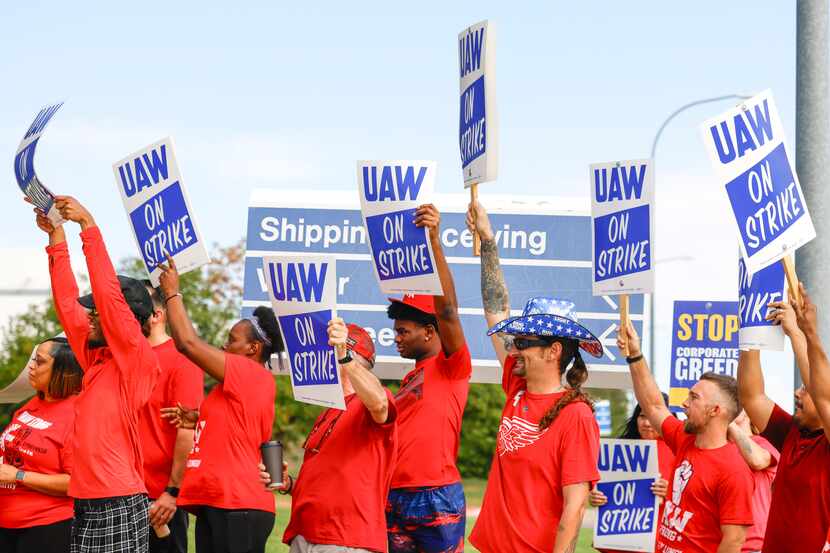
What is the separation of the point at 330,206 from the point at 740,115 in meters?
5.58

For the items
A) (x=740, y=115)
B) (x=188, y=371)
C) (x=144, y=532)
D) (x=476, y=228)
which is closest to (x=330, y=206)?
(x=188, y=371)

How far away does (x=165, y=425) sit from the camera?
792 centimetres

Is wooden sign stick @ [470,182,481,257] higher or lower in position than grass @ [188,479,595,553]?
higher

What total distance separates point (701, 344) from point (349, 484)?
420 centimetres

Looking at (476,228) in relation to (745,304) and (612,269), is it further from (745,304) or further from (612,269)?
(745,304)

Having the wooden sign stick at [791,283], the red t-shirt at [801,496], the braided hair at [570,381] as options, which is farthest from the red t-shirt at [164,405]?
the wooden sign stick at [791,283]

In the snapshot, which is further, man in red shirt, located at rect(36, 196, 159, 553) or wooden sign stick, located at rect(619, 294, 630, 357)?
wooden sign stick, located at rect(619, 294, 630, 357)

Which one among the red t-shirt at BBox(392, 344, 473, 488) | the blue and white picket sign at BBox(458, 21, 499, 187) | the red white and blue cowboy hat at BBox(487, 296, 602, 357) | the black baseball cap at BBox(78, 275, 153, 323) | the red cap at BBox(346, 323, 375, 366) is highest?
the blue and white picket sign at BBox(458, 21, 499, 187)

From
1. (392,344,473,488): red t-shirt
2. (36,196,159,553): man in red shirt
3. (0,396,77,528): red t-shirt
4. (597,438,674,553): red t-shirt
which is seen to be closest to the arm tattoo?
(392,344,473,488): red t-shirt

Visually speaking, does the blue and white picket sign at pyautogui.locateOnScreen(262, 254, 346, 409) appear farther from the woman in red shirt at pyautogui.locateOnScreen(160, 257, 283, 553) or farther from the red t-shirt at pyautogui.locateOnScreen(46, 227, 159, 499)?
the woman in red shirt at pyautogui.locateOnScreen(160, 257, 283, 553)

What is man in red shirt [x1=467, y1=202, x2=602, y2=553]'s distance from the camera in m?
5.72

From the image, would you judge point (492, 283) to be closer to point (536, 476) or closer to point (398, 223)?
point (398, 223)

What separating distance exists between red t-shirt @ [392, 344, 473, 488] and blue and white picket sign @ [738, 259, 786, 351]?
5.33ft

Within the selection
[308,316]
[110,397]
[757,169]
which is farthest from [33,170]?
[757,169]
